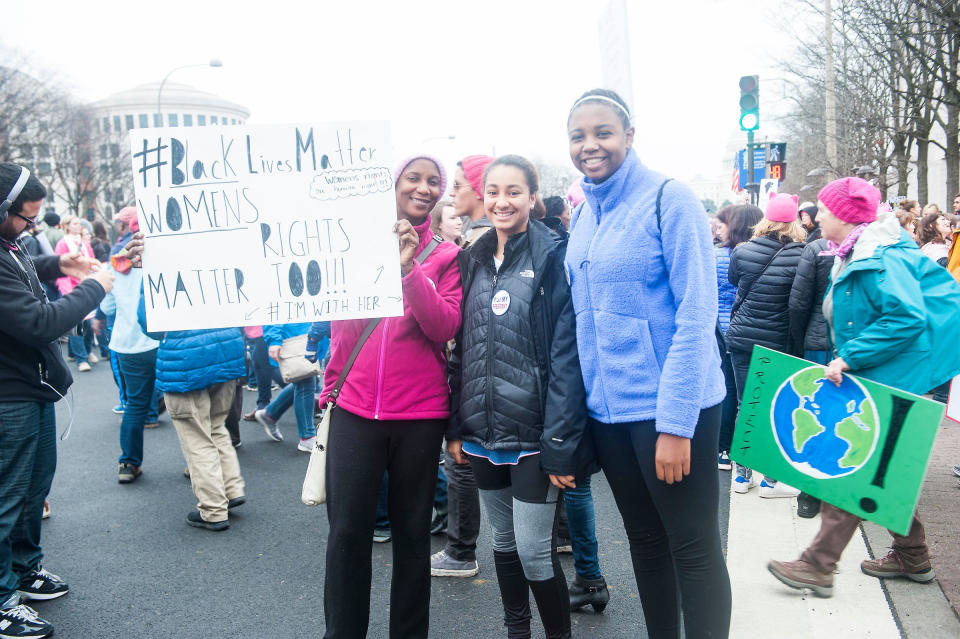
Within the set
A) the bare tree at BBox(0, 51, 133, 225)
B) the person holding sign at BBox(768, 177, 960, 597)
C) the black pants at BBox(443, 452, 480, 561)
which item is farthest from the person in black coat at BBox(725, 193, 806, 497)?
the bare tree at BBox(0, 51, 133, 225)

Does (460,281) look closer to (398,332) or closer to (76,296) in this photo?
(398,332)

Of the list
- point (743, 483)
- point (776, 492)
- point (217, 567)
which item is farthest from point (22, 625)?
Answer: point (776, 492)

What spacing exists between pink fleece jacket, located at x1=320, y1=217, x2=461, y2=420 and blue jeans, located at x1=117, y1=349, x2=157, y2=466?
3552mm

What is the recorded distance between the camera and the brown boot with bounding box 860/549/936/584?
138 inches

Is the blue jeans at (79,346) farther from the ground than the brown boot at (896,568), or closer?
farther from the ground

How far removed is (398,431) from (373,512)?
0.34 meters

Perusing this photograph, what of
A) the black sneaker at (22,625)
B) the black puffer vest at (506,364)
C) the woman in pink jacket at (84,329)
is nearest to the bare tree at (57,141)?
the woman in pink jacket at (84,329)

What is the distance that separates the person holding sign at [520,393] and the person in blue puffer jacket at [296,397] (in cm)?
296

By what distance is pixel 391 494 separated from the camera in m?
2.74

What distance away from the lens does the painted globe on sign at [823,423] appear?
2.89 m

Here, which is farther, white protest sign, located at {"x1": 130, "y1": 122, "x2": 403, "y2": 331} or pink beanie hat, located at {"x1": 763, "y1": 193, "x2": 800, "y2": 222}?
pink beanie hat, located at {"x1": 763, "y1": 193, "x2": 800, "y2": 222}

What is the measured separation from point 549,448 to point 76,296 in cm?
236

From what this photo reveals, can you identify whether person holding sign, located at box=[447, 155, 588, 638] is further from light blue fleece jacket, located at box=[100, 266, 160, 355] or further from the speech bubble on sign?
light blue fleece jacket, located at box=[100, 266, 160, 355]

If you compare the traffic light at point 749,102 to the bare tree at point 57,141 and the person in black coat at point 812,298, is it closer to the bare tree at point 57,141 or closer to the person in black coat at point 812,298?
the person in black coat at point 812,298
